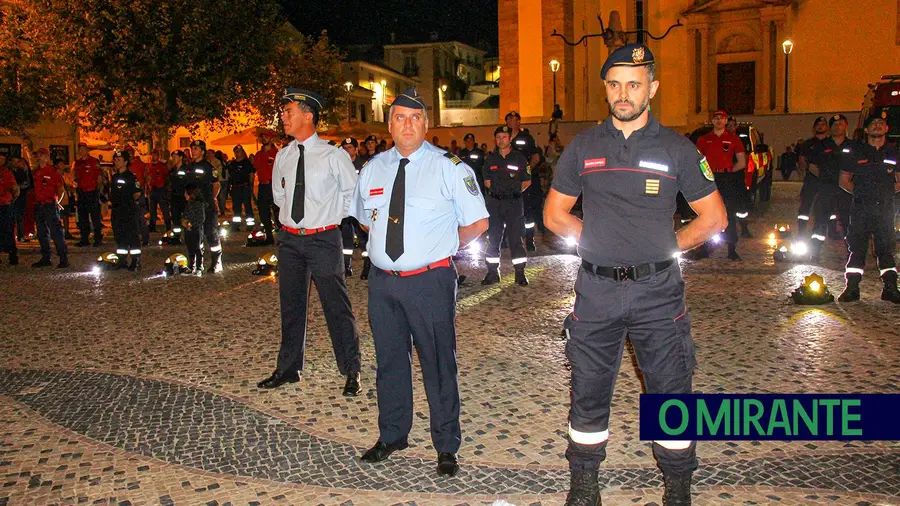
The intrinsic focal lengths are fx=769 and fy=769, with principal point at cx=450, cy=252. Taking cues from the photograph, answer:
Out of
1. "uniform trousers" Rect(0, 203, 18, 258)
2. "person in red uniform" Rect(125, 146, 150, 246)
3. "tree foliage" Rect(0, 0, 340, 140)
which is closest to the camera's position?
"uniform trousers" Rect(0, 203, 18, 258)

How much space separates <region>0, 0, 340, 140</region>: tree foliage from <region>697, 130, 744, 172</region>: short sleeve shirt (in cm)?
1896

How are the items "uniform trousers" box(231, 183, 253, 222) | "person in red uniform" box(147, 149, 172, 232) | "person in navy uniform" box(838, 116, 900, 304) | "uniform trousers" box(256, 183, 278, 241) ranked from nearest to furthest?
"person in navy uniform" box(838, 116, 900, 304) → "uniform trousers" box(256, 183, 278, 241) → "uniform trousers" box(231, 183, 253, 222) → "person in red uniform" box(147, 149, 172, 232)

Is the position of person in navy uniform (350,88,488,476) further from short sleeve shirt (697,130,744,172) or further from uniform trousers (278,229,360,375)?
short sleeve shirt (697,130,744,172)

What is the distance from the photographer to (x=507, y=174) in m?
10.0

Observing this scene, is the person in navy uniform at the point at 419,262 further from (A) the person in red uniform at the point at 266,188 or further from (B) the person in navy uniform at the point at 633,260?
(A) the person in red uniform at the point at 266,188

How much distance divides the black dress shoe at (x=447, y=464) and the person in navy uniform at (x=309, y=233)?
1584mm

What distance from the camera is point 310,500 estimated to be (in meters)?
3.98

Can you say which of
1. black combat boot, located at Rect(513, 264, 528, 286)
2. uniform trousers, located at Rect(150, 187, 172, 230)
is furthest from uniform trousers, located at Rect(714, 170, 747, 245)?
uniform trousers, located at Rect(150, 187, 172, 230)

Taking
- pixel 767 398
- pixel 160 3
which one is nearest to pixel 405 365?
pixel 767 398

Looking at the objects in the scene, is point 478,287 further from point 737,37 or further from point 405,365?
point 737,37

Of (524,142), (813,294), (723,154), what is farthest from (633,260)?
(524,142)

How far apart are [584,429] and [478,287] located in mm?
6540

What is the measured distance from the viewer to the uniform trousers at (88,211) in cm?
1584

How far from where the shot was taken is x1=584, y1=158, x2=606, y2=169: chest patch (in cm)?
360
